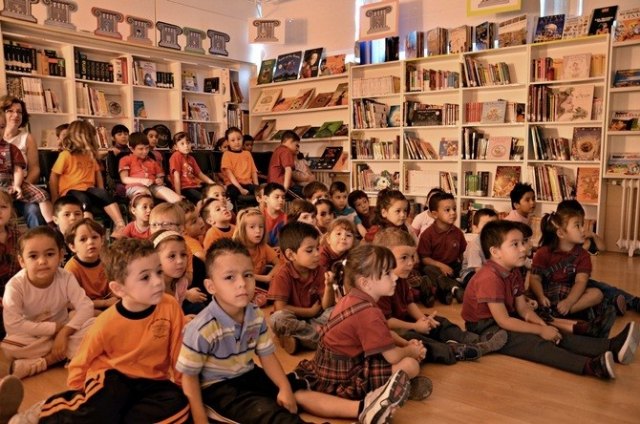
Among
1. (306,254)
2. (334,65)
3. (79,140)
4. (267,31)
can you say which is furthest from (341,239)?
(267,31)

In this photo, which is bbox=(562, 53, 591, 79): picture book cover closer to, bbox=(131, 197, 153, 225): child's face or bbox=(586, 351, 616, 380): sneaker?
bbox=(586, 351, 616, 380): sneaker

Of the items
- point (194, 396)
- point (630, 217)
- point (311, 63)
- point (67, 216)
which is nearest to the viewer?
point (194, 396)

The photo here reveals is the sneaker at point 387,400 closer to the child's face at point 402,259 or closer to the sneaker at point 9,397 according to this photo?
the child's face at point 402,259

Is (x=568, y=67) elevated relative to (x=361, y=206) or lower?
elevated

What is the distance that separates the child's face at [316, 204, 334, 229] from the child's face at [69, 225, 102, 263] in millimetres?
A: 1683

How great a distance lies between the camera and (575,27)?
207 inches

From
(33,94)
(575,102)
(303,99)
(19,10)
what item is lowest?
(575,102)

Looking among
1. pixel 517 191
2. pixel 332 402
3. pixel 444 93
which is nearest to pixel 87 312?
pixel 332 402

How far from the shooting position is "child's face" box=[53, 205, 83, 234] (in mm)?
3459

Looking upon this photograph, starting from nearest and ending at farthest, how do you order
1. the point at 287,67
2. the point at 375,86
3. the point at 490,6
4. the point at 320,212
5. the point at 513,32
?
the point at 320,212
the point at 513,32
the point at 490,6
the point at 375,86
the point at 287,67

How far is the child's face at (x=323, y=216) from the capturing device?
159 inches

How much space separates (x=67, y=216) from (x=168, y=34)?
3.92 metres

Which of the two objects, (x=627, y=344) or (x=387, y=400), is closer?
(x=387, y=400)

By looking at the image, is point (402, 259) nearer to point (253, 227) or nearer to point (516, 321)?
point (516, 321)
